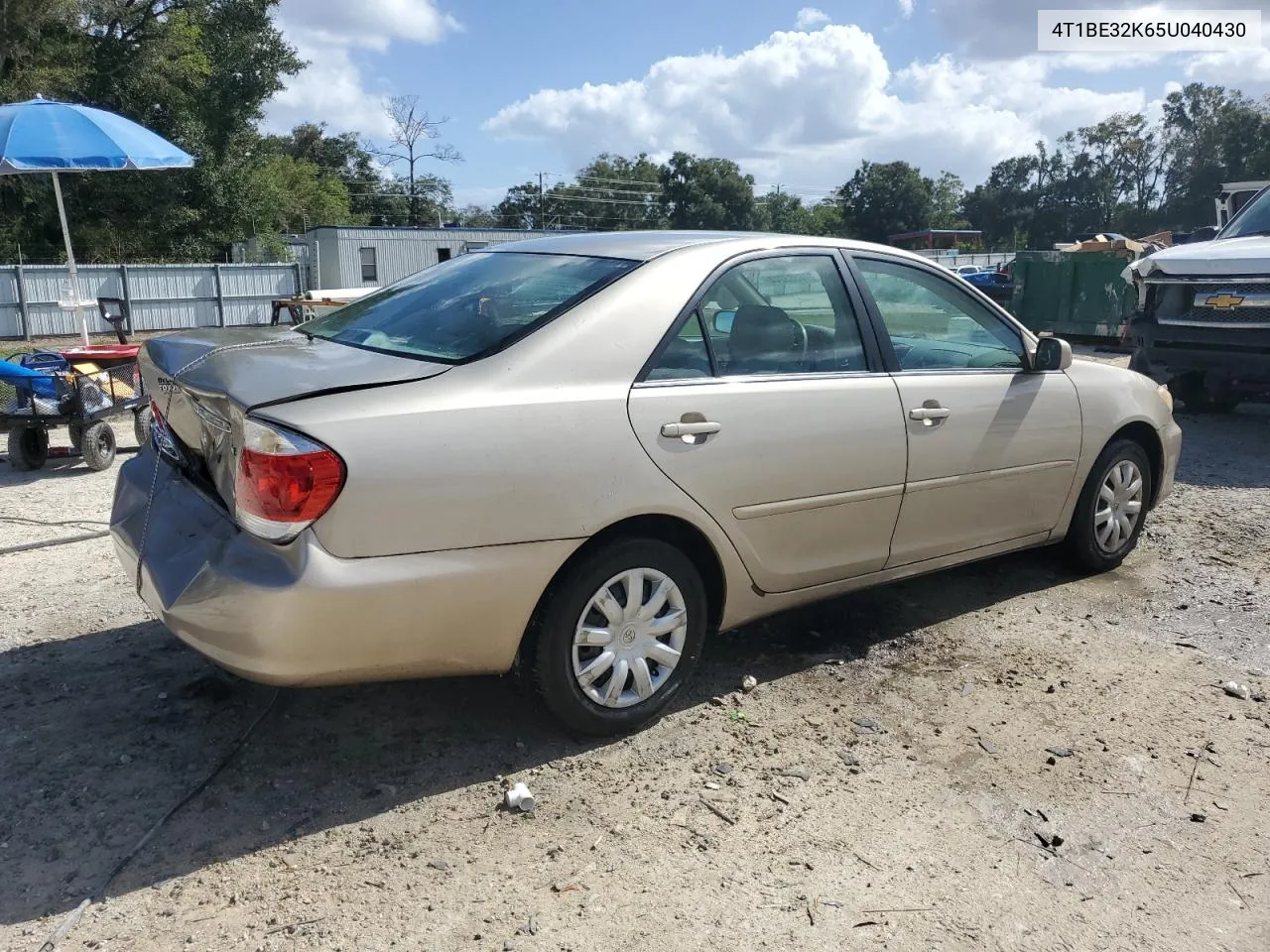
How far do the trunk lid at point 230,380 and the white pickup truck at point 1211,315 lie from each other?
25.2 ft

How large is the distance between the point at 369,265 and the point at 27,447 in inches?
1257

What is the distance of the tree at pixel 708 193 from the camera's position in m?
76.8

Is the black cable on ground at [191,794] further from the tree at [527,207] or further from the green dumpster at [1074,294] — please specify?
the tree at [527,207]

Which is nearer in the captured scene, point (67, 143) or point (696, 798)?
point (696, 798)

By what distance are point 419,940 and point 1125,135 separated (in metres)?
93.9

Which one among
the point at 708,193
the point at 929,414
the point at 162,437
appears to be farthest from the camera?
the point at 708,193

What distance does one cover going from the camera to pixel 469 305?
3510 millimetres

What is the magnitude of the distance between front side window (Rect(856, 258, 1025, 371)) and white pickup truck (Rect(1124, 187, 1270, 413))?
16.7ft

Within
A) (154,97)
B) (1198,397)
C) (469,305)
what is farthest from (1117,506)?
(154,97)

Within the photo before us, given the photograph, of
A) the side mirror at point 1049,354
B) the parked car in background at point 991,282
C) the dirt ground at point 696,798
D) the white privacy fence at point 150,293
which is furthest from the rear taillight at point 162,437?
the parked car in background at point 991,282

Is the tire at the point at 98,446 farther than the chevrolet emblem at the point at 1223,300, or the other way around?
the chevrolet emblem at the point at 1223,300

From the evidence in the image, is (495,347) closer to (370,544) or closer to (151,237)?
(370,544)

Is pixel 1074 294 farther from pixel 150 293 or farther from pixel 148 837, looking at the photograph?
pixel 150 293

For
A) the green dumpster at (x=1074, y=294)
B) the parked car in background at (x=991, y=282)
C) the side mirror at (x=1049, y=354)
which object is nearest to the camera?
the side mirror at (x=1049, y=354)
